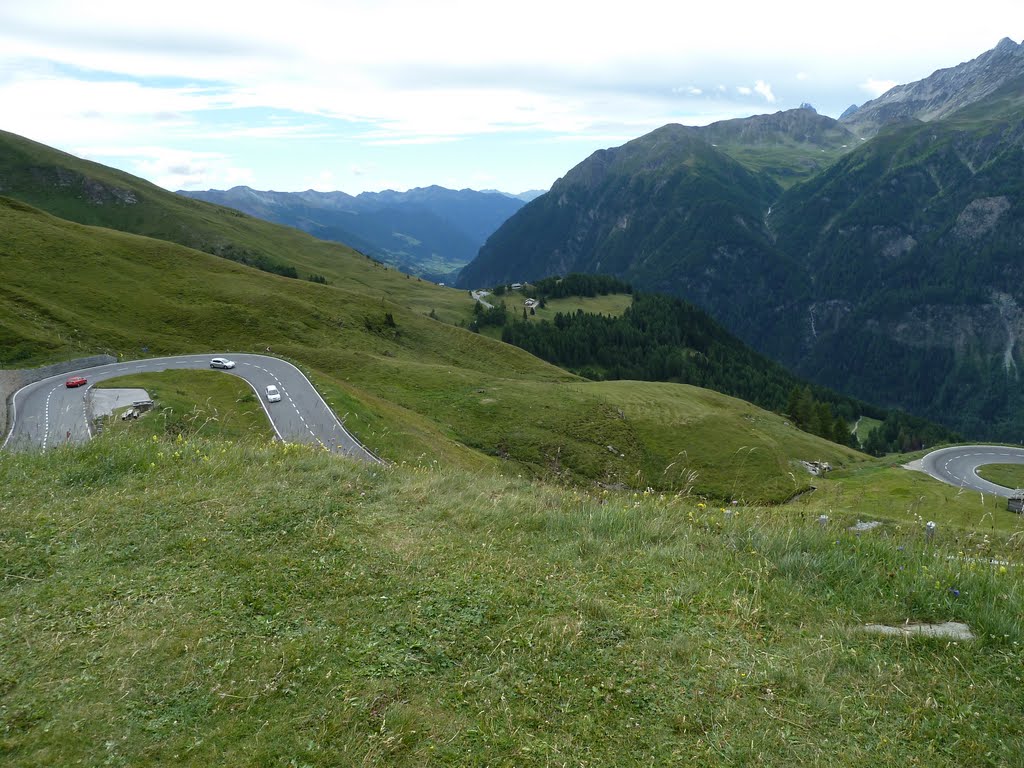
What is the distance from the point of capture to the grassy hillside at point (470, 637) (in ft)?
19.5

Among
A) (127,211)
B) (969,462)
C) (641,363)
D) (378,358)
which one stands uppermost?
(127,211)

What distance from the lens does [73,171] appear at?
645ft

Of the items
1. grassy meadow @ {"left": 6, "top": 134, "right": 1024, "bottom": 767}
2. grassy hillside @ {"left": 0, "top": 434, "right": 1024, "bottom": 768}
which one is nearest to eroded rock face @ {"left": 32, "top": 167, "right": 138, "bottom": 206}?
grassy meadow @ {"left": 6, "top": 134, "right": 1024, "bottom": 767}

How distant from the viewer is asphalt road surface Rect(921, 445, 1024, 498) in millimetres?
96062

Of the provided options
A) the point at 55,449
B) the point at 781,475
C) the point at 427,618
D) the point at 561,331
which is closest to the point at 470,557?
the point at 427,618

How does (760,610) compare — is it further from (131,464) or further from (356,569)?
(131,464)

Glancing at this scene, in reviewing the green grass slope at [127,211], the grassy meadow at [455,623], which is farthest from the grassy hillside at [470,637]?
the green grass slope at [127,211]

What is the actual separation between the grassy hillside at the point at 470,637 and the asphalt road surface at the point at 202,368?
69.9 ft

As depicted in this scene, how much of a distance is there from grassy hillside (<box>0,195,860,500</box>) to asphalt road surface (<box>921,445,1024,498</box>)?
51.2ft

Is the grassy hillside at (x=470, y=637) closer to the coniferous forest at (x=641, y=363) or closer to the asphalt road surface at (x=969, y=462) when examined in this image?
the asphalt road surface at (x=969, y=462)

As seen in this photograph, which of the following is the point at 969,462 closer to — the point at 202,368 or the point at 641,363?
the point at 641,363

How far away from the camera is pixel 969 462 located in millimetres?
110312

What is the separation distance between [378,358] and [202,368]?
83.1ft

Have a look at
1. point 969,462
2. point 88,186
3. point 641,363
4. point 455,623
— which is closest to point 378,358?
point 455,623
